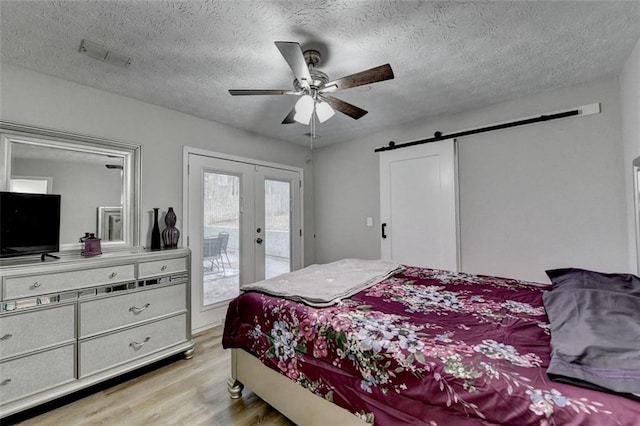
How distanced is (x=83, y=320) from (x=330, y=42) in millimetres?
2539

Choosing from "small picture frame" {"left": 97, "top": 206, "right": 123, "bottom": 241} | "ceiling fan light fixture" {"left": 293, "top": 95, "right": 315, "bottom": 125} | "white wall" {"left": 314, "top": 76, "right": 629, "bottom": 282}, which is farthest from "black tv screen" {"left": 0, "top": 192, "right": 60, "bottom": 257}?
"white wall" {"left": 314, "top": 76, "right": 629, "bottom": 282}

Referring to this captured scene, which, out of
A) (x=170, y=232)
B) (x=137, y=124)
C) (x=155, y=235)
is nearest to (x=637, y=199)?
(x=170, y=232)

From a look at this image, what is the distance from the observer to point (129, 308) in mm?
2145

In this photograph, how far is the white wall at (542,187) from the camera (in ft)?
7.63

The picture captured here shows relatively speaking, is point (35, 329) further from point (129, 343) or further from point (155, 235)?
point (155, 235)

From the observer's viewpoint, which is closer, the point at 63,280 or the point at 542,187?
the point at 63,280

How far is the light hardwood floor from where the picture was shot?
1703mm

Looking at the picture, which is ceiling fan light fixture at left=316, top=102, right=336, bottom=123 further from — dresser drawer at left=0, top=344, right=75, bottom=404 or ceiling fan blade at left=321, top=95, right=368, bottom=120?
dresser drawer at left=0, top=344, right=75, bottom=404

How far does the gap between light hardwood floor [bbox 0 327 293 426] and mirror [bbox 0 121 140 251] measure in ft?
3.70

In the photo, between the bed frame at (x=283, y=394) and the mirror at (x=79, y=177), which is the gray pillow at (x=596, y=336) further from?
the mirror at (x=79, y=177)

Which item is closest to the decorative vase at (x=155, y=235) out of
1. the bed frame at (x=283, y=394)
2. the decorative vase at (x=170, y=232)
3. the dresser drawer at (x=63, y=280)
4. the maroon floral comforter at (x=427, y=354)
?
the decorative vase at (x=170, y=232)

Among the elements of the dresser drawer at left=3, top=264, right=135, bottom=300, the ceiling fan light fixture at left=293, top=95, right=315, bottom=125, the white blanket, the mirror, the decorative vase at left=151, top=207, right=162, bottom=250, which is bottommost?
the white blanket

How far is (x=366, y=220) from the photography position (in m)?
3.86

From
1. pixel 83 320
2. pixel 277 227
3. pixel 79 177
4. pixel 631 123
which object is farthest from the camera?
pixel 277 227
